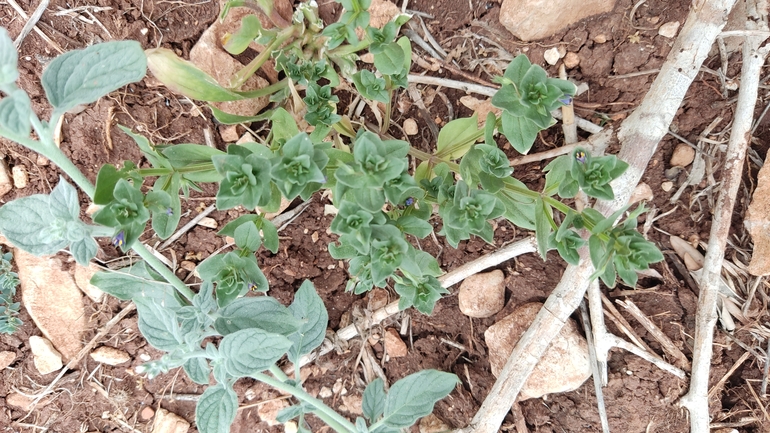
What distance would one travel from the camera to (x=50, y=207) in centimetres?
175

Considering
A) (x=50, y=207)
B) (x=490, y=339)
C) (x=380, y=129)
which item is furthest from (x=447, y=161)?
(x=50, y=207)

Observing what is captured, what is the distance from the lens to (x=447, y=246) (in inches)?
115

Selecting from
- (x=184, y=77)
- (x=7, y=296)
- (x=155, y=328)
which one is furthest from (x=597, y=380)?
(x=7, y=296)

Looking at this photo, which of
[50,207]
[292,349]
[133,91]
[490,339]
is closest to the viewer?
[50,207]

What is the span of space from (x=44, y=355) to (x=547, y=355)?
259 centimetres

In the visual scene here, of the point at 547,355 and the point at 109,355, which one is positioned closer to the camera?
the point at 547,355

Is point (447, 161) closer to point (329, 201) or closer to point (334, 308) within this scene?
point (329, 201)

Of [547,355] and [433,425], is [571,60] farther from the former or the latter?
[433,425]

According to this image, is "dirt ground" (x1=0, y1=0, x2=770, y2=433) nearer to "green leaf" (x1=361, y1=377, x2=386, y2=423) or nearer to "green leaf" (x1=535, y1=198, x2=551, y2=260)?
"green leaf" (x1=361, y1=377, x2=386, y2=423)

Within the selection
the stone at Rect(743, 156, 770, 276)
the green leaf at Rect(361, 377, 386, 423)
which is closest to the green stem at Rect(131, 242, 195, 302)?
the green leaf at Rect(361, 377, 386, 423)

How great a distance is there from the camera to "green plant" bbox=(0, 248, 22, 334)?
282 centimetres

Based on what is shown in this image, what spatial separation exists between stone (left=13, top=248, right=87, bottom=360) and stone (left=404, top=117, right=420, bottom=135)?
1.90 metres

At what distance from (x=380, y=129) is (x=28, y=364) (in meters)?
2.22

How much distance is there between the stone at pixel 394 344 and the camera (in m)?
3.08
